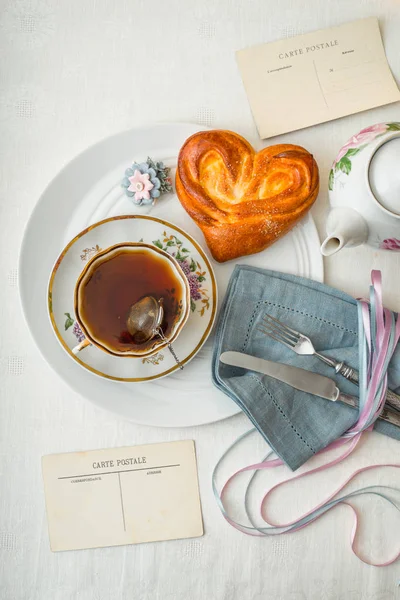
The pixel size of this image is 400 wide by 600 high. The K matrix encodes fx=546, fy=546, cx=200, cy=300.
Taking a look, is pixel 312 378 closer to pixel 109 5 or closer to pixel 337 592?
pixel 337 592

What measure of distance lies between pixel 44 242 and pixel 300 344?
0.45 metres

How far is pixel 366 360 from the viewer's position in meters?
0.88

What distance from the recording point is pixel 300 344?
0.88 meters

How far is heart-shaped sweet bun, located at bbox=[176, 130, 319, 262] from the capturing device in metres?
0.86

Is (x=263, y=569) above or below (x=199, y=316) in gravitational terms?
below

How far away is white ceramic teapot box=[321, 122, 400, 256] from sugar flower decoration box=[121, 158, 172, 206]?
0.92 ft

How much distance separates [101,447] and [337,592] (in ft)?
1.54

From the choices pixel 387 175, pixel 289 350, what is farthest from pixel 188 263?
pixel 387 175

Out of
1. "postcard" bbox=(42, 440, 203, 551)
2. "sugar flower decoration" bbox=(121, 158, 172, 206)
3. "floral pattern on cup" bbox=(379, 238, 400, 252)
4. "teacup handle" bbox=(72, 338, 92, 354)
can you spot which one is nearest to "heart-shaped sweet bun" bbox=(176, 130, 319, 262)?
"sugar flower decoration" bbox=(121, 158, 172, 206)

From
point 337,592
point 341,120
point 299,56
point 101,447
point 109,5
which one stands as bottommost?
point 337,592

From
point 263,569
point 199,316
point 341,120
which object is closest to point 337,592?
point 263,569

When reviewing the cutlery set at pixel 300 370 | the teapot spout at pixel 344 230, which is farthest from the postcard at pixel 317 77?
the cutlery set at pixel 300 370

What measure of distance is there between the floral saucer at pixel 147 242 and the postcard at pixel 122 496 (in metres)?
0.16

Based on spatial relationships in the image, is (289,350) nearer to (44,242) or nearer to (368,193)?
(368,193)
